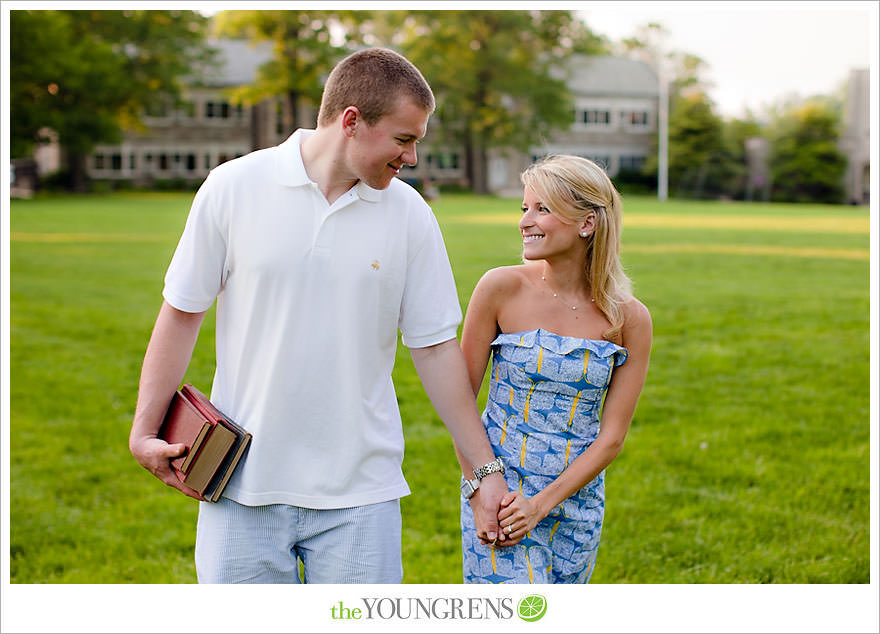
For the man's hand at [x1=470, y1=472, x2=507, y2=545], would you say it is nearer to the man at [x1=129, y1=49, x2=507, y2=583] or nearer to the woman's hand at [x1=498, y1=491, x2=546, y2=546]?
the woman's hand at [x1=498, y1=491, x2=546, y2=546]

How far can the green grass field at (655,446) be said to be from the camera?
16.4 ft

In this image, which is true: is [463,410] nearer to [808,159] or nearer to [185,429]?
[185,429]

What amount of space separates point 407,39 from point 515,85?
622 centimetres

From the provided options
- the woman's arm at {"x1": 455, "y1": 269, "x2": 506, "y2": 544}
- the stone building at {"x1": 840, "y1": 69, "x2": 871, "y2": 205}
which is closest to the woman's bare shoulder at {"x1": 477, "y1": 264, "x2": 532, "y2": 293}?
the woman's arm at {"x1": 455, "y1": 269, "x2": 506, "y2": 544}

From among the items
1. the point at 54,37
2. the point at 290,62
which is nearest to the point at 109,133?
the point at 54,37

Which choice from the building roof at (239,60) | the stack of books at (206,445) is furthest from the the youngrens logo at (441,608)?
the building roof at (239,60)

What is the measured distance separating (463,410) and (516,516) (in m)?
0.36

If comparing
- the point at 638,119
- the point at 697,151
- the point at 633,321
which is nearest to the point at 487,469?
the point at 633,321

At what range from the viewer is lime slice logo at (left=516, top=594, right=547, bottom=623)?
122 inches

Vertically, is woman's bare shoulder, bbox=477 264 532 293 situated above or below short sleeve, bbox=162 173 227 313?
below

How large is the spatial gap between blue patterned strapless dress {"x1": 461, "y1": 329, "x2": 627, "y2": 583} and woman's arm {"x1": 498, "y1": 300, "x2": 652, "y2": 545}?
44mm

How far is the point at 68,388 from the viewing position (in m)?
8.31

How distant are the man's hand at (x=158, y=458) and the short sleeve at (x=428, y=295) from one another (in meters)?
0.77

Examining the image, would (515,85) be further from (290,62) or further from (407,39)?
(290,62)
